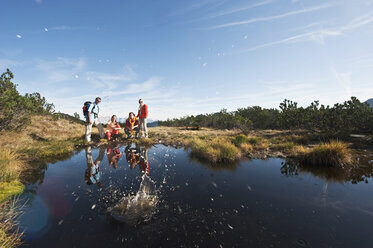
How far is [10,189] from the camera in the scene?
4930 mm

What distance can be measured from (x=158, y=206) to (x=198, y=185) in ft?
6.25

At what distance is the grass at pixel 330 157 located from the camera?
787 cm

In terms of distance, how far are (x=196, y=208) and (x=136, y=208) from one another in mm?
1632

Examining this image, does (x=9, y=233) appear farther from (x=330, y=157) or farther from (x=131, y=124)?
(x=330, y=157)

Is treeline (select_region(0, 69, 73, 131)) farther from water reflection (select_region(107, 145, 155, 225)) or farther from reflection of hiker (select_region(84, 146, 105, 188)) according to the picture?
water reflection (select_region(107, 145, 155, 225))

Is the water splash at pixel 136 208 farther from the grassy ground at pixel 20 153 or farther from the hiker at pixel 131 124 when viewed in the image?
the hiker at pixel 131 124

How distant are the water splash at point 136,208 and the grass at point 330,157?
28.6 feet

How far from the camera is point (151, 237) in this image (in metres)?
3.12

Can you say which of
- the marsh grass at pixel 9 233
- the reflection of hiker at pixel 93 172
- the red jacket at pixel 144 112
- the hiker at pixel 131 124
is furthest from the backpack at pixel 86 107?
the marsh grass at pixel 9 233

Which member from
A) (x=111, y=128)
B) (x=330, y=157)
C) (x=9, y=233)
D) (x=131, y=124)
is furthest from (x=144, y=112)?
(x=330, y=157)

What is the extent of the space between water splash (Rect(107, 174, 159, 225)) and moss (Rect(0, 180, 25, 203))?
3419mm

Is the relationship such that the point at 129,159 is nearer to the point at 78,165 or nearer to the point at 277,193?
the point at 78,165

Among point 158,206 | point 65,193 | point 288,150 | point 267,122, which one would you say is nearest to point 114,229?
point 158,206

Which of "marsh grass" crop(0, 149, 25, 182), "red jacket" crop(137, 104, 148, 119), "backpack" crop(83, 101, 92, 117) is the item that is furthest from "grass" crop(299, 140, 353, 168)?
"backpack" crop(83, 101, 92, 117)
